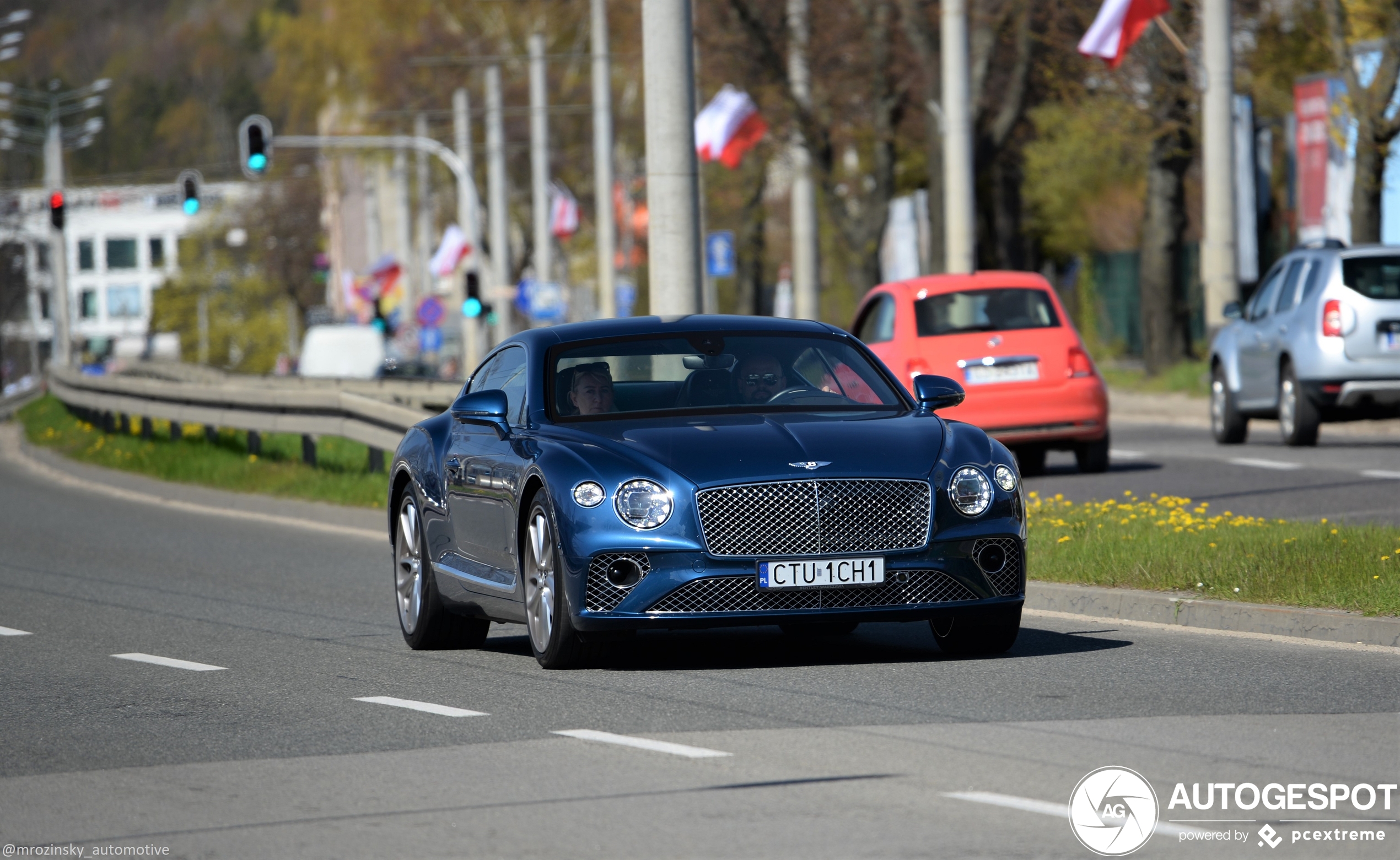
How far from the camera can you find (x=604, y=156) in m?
46.9

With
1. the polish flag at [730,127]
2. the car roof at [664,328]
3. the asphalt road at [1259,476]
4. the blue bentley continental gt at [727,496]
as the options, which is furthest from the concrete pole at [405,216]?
the blue bentley continental gt at [727,496]

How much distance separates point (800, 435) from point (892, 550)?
61 centimetres

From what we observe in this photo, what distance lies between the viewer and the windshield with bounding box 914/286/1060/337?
2095cm

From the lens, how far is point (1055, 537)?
541 inches

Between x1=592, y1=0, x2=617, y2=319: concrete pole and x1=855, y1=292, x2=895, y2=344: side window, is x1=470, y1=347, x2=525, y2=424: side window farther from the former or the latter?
x1=592, y1=0, x2=617, y2=319: concrete pole

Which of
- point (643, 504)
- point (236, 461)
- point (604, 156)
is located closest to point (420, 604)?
point (643, 504)

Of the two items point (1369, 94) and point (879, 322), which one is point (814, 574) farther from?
point (1369, 94)

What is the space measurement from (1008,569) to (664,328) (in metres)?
2.08

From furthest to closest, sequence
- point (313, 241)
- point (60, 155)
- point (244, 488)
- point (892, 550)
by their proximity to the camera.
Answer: point (313, 241) → point (60, 155) → point (244, 488) → point (892, 550)

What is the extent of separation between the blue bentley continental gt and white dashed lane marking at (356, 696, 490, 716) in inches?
30.1

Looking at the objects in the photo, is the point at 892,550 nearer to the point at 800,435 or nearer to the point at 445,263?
the point at 800,435

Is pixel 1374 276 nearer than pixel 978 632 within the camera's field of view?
No

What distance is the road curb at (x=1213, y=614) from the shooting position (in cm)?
1028

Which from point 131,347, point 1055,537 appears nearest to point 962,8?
point 1055,537
